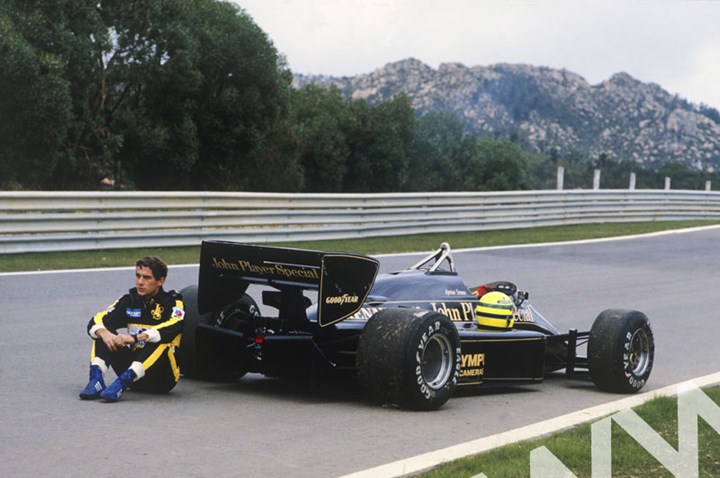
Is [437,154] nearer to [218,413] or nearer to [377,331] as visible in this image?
[377,331]

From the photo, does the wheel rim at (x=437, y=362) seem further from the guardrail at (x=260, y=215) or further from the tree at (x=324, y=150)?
the tree at (x=324, y=150)

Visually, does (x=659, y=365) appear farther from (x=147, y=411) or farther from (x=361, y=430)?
(x=147, y=411)

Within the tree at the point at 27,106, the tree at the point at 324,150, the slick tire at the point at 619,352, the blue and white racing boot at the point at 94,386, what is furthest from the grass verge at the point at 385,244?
the tree at the point at 324,150

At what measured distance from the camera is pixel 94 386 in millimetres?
7758

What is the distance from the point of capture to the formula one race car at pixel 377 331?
307 inches

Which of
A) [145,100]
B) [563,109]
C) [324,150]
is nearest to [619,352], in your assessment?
[145,100]

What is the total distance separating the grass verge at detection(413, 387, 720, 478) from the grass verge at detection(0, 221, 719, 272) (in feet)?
34.3

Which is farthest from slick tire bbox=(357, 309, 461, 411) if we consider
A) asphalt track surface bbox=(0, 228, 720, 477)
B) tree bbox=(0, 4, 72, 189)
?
tree bbox=(0, 4, 72, 189)

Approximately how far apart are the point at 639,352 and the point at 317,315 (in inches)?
120

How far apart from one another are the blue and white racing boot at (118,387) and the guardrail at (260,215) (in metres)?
9.84

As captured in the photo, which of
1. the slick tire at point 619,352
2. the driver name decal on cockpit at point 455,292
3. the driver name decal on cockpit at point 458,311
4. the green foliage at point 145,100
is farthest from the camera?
the green foliage at point 145,100

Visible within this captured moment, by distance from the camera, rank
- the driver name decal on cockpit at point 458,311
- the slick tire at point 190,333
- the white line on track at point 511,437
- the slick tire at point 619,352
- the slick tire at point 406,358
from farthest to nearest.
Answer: the slick tire at point 619,352 → the driver name decal on cockpit at point 458,311 → the slick tire at point 190,333 → the slick tire at point 406,358 → the white line on track at point 511,437

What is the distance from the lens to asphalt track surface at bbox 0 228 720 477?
621 centimetres

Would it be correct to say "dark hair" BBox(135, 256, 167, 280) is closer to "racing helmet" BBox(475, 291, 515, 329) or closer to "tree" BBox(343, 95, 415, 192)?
"racing helmet" BBox(475, 291, 515, 329)
